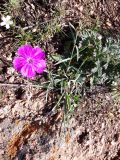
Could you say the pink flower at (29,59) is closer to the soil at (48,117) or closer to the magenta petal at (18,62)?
the magenta petal at (18,62)

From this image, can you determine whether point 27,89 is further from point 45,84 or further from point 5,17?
point 5,17

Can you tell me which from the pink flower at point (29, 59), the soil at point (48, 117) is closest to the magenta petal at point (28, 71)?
the pink flower at point (29, 59)

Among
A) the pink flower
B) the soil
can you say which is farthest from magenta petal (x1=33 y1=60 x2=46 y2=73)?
the soil

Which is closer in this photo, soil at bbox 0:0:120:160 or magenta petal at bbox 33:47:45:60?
soil at bbox 0:0:120:160

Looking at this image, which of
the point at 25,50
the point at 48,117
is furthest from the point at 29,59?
the point at 48,117

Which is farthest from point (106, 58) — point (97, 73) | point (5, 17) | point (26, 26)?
point (5, 17)

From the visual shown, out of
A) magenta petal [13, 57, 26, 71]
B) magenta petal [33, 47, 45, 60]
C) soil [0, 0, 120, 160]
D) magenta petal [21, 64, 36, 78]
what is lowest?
soil [0, 0, 120, 160]

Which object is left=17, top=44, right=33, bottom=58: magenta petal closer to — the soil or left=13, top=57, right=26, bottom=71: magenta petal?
left=13, top=57, right=26, bottom=71: magenta petal
